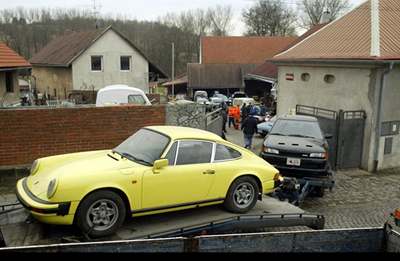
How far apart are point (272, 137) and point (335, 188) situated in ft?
7.61

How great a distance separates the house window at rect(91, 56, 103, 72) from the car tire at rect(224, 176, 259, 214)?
3050 cm

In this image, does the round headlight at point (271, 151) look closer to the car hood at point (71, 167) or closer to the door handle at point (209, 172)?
the door handle at point (209, 172)

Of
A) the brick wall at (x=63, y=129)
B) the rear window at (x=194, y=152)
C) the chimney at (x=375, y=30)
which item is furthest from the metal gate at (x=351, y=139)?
the rear window at (x=194, y=152)

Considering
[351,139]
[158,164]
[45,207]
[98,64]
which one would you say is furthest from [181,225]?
[98,64]

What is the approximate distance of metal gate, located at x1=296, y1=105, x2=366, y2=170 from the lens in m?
13.6

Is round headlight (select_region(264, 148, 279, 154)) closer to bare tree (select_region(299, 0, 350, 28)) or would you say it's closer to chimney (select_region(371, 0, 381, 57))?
chimney (select_region(371, 0, 381, 57))

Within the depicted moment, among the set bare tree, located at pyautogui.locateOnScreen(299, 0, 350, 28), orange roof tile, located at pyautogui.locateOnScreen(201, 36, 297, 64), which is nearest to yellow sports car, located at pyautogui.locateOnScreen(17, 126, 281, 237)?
orange roof tile, located at pyautogui.locateOnScreen(201, 36, 297, 64)

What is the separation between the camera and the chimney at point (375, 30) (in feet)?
45.8

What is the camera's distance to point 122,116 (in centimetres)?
1136

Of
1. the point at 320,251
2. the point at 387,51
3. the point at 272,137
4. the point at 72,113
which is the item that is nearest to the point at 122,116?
the point at 72,113

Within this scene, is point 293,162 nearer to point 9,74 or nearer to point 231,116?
point 231,116

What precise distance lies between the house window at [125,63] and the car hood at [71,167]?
30136 millimetres

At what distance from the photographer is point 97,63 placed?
1401 inches

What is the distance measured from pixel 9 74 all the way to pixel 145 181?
1666 cm
